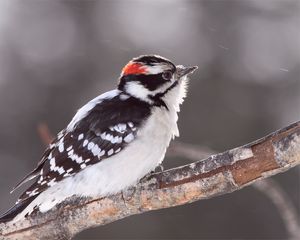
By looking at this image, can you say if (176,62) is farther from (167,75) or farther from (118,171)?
(118,171)

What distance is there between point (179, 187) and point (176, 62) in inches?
348

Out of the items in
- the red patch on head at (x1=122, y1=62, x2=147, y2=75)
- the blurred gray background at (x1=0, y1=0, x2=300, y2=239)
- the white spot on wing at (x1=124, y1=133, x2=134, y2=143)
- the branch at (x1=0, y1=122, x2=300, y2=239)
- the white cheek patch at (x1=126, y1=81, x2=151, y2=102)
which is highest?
the red patch on head at (x1=122, y1=62, x2=147, y2=75)

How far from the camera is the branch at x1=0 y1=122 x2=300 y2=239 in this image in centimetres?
445

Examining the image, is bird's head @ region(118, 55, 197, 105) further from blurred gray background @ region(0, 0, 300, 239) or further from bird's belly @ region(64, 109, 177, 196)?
blurred gray background @ region(0, 0, 300, 239)

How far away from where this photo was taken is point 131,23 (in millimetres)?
14773

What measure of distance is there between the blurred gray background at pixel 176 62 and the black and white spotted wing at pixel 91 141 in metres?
5.85

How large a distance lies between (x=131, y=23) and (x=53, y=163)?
31.9ft

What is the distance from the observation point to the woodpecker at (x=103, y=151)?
203 inches

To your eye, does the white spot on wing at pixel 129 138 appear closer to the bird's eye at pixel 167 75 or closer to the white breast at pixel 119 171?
the white breast at pixel 119 171

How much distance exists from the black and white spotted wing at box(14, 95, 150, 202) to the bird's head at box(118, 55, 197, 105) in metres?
0.16

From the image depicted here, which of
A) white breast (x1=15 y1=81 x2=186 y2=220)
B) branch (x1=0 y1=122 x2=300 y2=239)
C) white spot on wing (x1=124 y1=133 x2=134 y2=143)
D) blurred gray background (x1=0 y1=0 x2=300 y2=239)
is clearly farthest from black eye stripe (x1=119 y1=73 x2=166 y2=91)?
blurred gray background (x1=0 y1=0 x2=300 y2=239)

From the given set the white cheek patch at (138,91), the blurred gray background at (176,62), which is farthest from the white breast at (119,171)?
the blurred gray background at (176,62)

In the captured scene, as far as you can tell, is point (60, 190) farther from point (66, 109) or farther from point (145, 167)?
point (66, 109)

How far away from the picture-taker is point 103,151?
5258 millimetres
